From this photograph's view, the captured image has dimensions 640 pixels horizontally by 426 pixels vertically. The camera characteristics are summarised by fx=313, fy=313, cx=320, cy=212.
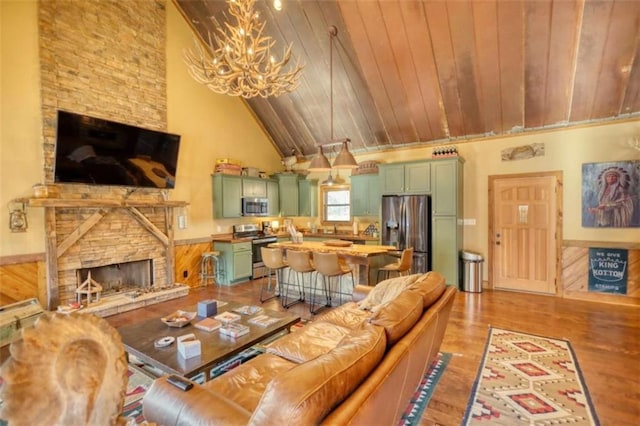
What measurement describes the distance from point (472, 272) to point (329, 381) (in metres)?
5.32

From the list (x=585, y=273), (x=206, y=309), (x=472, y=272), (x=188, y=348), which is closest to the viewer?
(x=188, y=348)

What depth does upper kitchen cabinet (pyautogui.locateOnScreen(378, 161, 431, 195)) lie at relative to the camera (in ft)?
19.6

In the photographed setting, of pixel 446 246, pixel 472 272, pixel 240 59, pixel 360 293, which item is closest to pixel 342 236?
pixel 446 246

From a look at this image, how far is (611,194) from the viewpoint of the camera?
16.1ft

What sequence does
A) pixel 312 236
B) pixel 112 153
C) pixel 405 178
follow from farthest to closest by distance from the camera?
1. pixel 312 236
2. pixel 405 178
3. pixel 112 153

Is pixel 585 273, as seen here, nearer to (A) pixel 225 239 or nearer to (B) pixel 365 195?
(B) pixel 365 195

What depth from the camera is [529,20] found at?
4098 mm

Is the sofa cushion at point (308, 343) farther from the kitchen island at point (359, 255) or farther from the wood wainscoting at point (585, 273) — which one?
the wood wainscoting at point (585, 273)

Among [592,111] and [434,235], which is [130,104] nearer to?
[434,235]

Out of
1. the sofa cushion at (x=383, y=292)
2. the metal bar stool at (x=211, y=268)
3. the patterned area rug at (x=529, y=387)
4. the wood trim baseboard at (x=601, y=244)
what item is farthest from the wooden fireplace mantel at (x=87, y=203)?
the wood trim baseboard at (x=601, y=244)

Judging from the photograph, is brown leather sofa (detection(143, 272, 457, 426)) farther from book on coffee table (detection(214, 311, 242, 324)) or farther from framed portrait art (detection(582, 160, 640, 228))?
framed portrait art (detection(582, 160, 640, 228))

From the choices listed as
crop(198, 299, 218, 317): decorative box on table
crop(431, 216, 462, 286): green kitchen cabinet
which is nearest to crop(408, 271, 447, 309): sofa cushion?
crop(198, 299, 218, 317): decorative box on table

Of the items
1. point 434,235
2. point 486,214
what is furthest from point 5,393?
point 486,214

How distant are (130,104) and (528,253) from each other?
24.0ft
